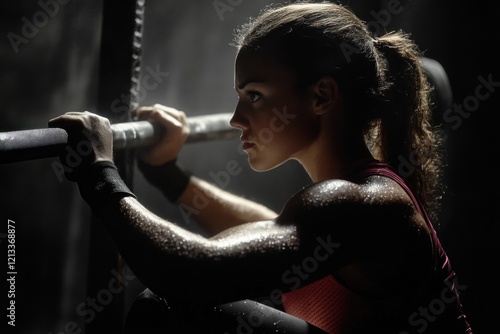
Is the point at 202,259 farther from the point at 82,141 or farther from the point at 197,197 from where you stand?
the point at 197,197

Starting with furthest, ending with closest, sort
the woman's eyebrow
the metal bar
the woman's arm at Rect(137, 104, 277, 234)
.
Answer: the woman's arm at Rect(137, 104, 277, 234) → the woman's eyebrow → the metal bar

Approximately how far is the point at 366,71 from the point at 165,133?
397 mm

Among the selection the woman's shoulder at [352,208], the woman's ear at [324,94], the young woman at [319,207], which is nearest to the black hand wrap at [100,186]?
the young woman at [319,207]

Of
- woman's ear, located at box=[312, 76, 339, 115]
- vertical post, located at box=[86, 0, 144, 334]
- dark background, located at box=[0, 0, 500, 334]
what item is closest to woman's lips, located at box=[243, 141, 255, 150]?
woman's ear, located at box=[312, 76, 339, 115]

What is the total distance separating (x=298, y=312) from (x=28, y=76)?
60 cm

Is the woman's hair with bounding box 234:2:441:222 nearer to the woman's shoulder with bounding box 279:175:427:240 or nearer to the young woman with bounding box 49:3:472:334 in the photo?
the young woman with bounding box 49:3:472:334

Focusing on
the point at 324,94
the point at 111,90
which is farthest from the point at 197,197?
the point at 324,94

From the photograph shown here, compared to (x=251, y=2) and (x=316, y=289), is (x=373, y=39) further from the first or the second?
(x=251, y=2)

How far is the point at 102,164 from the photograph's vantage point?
2.75ft

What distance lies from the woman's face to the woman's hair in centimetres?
2

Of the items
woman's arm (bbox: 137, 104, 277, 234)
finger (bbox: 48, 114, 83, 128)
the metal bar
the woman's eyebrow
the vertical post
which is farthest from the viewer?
woman's arm (bbox: 137, 104, 277, 234)

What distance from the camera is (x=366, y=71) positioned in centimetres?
100

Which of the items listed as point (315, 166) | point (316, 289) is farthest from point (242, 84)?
point (316, 289)

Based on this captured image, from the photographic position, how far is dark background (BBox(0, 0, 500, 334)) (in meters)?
1.14
